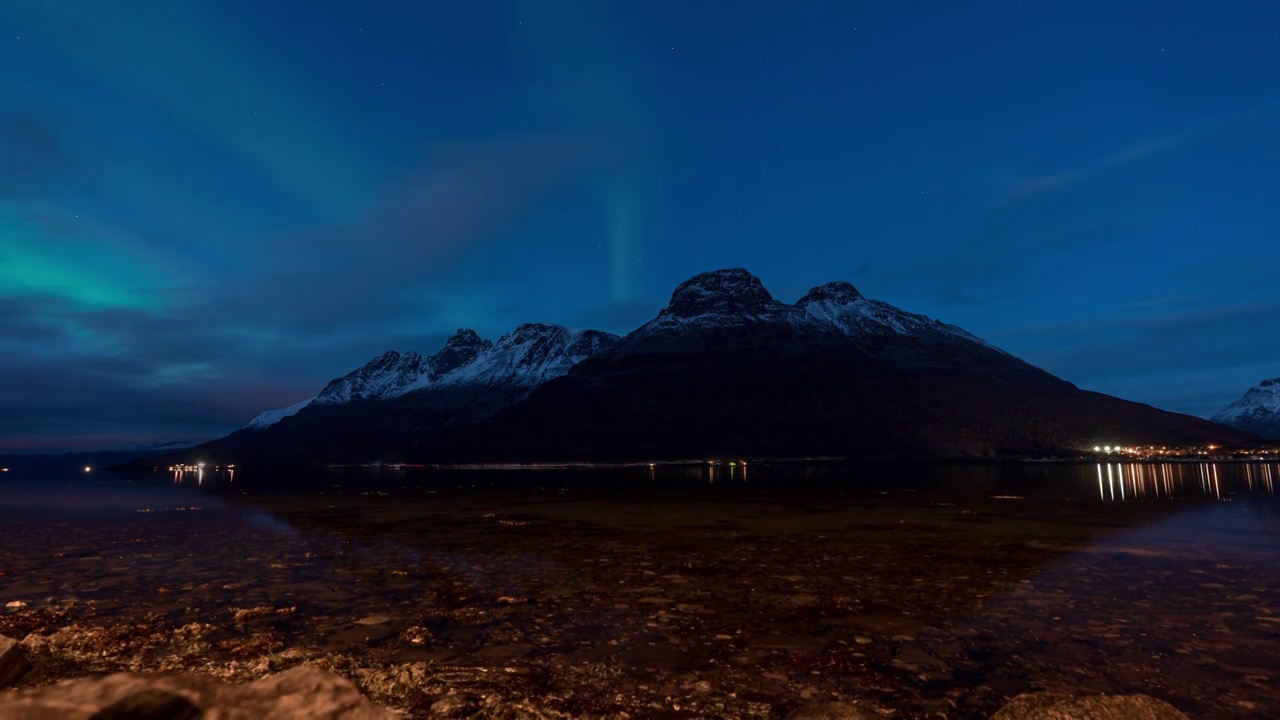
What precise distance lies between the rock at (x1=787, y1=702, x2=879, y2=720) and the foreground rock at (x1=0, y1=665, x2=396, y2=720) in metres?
4.41

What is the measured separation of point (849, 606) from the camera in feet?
44.5

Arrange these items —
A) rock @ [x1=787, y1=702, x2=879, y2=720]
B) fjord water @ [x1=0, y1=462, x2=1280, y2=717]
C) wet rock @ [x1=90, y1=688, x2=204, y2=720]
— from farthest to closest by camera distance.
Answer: fjord water @ [x1=0, y1=462, x2=1280, y2=717]
rock @ [x1=787, y1=702, x2=879, y2=720]
wet rock @ [x1=90, y1=688, x2=204, y2=720]

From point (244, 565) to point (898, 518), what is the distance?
28.5 m

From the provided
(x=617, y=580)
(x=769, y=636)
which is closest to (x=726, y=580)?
(x=617, y=580)

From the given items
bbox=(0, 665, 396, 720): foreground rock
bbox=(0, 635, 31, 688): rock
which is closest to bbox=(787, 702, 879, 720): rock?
bbox=(0, 665, 396, 720): foreground rock

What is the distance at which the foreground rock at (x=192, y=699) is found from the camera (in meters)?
5.29

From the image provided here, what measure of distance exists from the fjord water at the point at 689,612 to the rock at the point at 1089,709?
989 mm

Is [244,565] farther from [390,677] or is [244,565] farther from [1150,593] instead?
[1150,593]

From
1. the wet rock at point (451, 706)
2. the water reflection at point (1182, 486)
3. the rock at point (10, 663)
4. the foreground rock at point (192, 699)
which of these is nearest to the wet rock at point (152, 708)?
the foreground rock at point (192, 699)

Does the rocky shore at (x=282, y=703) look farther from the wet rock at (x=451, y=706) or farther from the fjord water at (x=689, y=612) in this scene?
the fjord water at (x=689, y=612)

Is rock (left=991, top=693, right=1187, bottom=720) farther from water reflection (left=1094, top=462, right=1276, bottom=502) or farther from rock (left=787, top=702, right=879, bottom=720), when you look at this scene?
water reflection (left=1094, top=462, right=1276, bottom=502)

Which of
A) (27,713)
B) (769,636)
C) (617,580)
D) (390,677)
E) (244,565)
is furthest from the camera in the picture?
(244,565)

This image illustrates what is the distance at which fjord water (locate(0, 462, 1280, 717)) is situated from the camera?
29.9ft

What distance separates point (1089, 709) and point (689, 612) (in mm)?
7293
